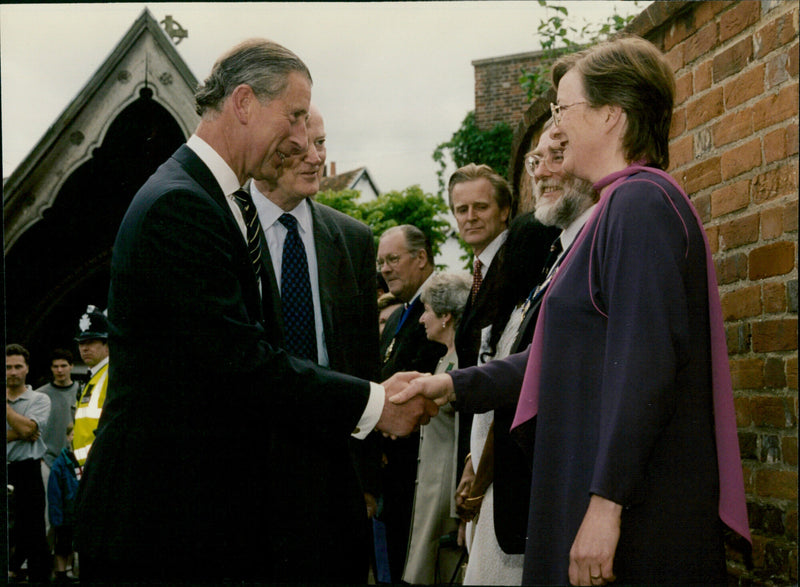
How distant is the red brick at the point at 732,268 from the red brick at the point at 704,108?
48cm

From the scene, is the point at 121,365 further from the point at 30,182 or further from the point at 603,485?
the point at 30,182

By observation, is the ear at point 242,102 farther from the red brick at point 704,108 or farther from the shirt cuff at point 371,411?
the red brick at point 704,108

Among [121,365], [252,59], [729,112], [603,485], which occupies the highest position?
[252,59]

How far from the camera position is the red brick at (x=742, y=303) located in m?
2.60

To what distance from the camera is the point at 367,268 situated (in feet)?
11.2

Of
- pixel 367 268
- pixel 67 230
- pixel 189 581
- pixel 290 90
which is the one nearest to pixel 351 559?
pixel 189 581

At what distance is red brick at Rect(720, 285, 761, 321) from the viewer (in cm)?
260

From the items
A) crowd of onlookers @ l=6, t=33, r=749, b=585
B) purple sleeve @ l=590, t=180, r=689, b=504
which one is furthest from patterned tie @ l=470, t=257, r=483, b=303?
purple sleeve @ l=590, t=180, r=689, b=504

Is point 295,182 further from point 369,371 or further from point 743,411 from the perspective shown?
point 743,411

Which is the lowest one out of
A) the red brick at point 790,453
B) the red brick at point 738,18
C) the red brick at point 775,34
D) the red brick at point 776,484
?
the red brick at point 776,484

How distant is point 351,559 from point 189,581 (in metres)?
0.83

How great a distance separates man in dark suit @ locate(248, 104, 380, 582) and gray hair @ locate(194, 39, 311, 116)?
1.54ft

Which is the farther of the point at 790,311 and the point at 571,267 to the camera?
the point at 790,311

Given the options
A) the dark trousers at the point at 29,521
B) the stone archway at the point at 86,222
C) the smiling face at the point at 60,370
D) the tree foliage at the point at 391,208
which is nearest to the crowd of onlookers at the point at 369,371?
the stone archway at the point at 86,222
